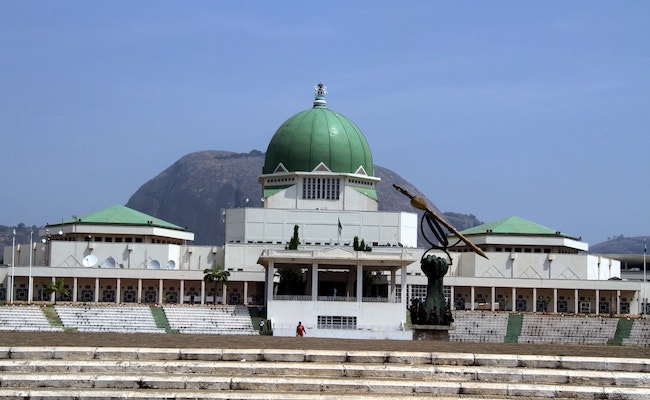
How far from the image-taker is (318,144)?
341ft

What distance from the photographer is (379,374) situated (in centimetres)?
2636

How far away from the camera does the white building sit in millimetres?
98875

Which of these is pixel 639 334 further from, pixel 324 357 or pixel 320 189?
pixel 324 357

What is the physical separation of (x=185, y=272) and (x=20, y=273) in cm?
1322

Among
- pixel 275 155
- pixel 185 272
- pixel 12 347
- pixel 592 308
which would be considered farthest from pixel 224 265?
pixel 12 347

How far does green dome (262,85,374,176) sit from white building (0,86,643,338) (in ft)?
0.28

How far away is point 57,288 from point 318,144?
2478 centimetres

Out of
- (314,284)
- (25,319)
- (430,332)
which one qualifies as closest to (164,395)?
(430,332)

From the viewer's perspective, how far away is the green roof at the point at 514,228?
4306 inches

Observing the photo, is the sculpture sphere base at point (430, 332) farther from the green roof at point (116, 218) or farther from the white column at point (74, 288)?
the green roof at point (116, 218)

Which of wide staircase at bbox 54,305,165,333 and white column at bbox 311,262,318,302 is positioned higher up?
white column at bbox 311,262,318,302

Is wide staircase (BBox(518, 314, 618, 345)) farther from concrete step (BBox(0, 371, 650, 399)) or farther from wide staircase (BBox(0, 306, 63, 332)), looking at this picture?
concrete step (BBox(0, 371, 650, 399))

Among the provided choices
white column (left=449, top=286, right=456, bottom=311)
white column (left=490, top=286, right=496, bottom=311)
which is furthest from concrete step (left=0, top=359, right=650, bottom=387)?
white column (left=490, top=286, right=496, bottom=311)

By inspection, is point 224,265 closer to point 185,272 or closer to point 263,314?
point 185,272
